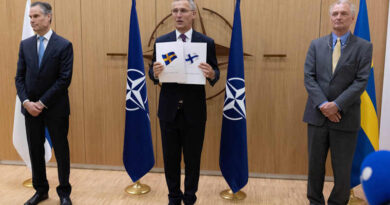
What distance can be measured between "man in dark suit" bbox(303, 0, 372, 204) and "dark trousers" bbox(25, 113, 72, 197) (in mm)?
2041

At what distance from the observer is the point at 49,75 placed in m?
2.59

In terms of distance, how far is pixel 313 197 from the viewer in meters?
2.69

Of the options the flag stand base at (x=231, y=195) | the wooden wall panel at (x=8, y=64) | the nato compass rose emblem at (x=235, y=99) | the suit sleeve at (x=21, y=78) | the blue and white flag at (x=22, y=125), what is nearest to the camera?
the suit sleeve at (x=21, y=78)

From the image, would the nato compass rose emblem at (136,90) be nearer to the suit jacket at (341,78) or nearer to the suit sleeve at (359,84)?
the suit jacket at (341,78)

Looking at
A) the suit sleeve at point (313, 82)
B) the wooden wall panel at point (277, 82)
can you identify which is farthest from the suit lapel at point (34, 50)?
the suit sleeve at point (313, 82)

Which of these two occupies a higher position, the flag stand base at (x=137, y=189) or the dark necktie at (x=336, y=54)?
the dark necktie at (x=336, y=54)

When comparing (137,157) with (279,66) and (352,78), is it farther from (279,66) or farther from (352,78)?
(352,78)

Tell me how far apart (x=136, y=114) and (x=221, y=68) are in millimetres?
1046

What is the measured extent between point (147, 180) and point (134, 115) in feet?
2.74

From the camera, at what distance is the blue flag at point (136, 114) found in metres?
3.06

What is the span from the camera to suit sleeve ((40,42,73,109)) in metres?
2.54

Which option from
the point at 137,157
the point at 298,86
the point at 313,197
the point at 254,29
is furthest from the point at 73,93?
the point at 313,197

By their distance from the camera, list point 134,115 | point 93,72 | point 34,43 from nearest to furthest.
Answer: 1. point 34,43
2. point 134,115
3. point 93,72

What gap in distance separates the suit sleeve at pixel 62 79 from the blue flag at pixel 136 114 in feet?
1.96
